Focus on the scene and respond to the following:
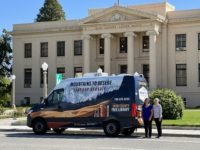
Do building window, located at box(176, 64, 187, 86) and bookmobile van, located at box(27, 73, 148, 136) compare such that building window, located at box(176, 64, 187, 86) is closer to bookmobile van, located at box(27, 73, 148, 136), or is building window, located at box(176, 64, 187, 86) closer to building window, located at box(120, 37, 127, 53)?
building window, located at box(120, 37, 127, 53)

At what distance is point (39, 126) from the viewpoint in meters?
22.4

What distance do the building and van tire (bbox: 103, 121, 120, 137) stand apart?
1143 inches

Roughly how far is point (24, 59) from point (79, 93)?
1498 inches

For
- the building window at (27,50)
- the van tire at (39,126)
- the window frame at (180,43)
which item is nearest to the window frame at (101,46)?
the window frame at (180,43)

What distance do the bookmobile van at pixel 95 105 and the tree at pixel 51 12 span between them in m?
60.6

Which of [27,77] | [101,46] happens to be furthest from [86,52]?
[27,77]

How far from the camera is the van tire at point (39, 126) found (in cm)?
2227

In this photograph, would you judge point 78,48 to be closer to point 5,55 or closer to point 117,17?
point 117,17

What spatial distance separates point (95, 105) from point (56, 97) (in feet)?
6.74

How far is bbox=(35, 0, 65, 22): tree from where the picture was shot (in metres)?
82.0

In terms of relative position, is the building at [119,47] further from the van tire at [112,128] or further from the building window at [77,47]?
the van tire at [112,128]
